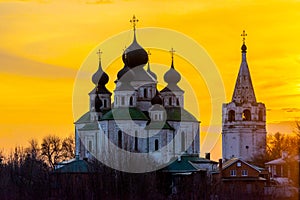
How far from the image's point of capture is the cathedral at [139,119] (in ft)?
210

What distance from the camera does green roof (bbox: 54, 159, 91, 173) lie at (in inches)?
2506

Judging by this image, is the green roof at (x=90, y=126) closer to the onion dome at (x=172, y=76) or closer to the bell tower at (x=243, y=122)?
the onion dome at (x=172, y=76)

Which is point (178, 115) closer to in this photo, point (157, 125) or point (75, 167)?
point (157, 125)

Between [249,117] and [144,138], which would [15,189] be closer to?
[144,138]

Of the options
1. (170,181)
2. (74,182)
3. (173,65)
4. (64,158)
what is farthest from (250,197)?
(64,158)

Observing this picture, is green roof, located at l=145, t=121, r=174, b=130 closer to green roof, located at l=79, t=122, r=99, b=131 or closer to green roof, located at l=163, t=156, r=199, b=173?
green roof, located at l=163, t=156, r=199, b=173

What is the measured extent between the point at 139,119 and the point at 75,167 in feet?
15.3

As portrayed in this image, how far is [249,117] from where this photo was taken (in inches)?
3275

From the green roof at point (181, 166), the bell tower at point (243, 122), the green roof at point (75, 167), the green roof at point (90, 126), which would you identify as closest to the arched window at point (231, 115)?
the bell tower at point (243, 122)

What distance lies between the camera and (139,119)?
64250 millimetres

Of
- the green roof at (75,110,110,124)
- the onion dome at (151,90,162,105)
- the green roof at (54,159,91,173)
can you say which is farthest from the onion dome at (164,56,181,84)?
the green roof at (54,159,91,173)

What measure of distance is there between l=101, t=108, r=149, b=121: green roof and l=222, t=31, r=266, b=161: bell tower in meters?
17.9

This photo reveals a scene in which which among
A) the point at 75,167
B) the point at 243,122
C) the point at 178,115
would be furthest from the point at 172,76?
the point at 243,122

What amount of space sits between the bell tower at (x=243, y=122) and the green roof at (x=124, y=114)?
1788cm
